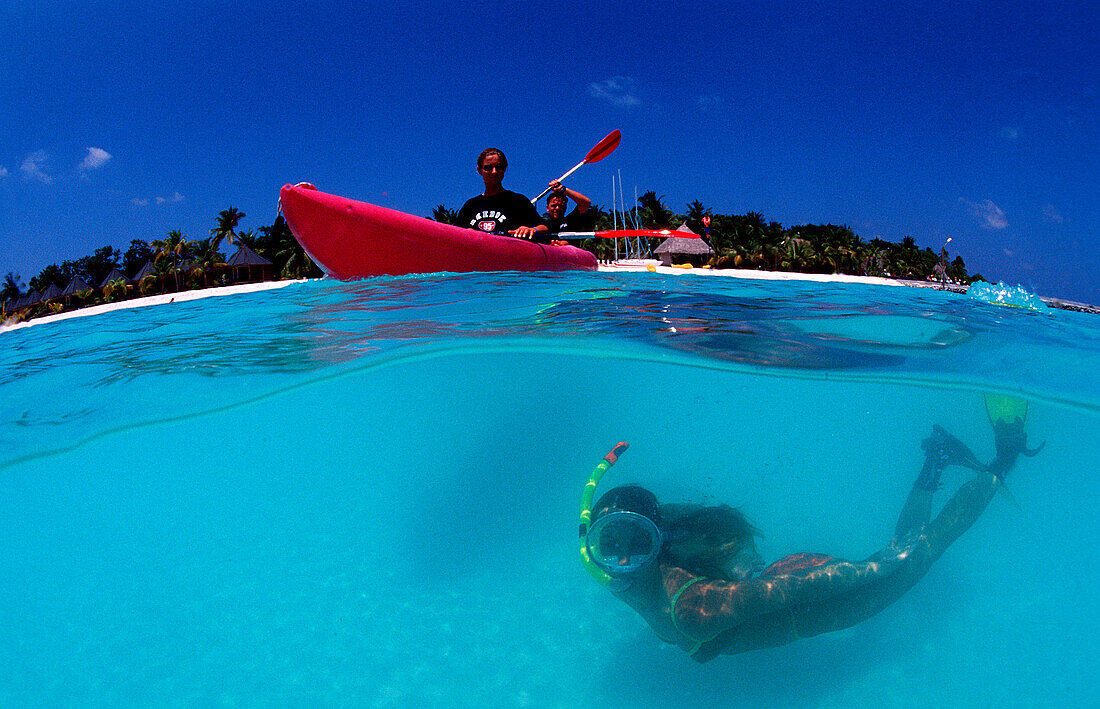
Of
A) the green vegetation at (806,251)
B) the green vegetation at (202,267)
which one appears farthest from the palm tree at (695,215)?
the green vegetation at (202,267)

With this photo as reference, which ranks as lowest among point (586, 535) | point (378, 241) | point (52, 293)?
point (586, 535)

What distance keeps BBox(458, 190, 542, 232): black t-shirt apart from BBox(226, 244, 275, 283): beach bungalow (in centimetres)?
3360

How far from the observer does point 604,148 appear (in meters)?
12.4

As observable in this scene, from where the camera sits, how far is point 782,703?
14.0 ft

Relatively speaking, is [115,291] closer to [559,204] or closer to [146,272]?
[146,272]

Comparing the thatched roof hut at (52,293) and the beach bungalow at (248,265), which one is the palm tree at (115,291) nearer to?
the thatched roof hut at (52,293)

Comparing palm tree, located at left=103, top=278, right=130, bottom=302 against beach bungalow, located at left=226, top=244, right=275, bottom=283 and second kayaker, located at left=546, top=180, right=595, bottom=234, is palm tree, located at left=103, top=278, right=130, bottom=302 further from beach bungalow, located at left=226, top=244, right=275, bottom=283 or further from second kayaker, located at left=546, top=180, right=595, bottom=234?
second kayaker, located at left=546, top=180, right=595, bottom=234

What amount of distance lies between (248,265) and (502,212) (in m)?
Result: 36.5

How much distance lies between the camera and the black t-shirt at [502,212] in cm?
977

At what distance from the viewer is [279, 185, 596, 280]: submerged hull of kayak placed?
7840mm

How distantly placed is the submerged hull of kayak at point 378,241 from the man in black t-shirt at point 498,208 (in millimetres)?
1088

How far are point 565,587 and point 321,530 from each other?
5.15 metres

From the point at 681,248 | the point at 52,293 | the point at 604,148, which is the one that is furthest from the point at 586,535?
the point at 52,293

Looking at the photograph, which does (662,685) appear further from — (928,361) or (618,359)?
(928,361)
